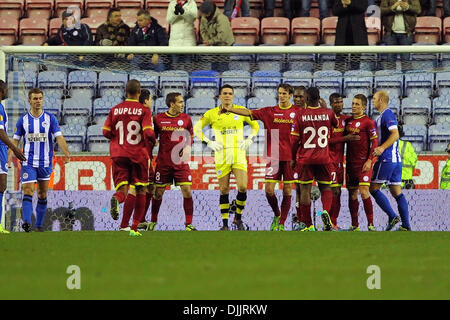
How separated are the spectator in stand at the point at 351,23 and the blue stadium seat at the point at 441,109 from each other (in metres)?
1.44

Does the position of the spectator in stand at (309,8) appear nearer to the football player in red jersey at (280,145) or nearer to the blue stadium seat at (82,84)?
the blue stadium seat at (82,84)

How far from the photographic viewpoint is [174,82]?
48.0 ft

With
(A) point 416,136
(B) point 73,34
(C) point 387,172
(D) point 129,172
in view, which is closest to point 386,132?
(C) point 387,172

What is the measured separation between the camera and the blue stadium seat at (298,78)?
48.3 ft

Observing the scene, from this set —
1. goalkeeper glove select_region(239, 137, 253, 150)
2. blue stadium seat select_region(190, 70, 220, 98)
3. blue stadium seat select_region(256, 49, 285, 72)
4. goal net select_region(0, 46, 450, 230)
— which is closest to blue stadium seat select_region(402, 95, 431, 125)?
goal net select_region(0, 46, 450, 230)

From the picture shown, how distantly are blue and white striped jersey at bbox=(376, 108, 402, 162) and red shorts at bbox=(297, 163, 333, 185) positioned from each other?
0.78 m

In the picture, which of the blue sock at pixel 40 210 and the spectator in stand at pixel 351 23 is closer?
the blue sock at pixel 40 210

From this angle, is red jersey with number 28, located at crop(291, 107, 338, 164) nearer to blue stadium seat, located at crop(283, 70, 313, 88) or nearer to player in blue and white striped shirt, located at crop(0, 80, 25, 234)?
blue stadium seat, located at crop(283, 70, 313, 88)

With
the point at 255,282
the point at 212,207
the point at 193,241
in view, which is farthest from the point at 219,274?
the point at 212,207

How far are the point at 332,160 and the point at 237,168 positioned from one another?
3.96ft

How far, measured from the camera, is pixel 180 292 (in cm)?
469

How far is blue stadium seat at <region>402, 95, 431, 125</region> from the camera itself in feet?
Answer: 47.2

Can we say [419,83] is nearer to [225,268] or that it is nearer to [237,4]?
[237,4]

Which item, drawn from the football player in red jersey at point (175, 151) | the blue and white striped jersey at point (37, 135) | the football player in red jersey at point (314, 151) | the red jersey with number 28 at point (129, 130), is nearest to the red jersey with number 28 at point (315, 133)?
the football player in red jersey at point (314, 151)
